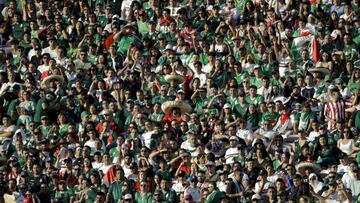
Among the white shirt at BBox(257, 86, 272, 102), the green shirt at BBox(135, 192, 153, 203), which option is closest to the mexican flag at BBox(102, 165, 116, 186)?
the green shirt at BBox(135, 192, 153, 203)

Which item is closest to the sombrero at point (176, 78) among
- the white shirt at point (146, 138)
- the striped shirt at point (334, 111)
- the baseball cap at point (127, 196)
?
the white shirt at point (146, 138)

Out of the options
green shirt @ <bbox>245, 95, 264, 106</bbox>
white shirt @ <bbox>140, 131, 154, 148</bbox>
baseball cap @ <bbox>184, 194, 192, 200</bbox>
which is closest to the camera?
baseball cap @ <bbox>184, 194, 192, 200</bbox>

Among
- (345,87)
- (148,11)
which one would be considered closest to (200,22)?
(148,11)

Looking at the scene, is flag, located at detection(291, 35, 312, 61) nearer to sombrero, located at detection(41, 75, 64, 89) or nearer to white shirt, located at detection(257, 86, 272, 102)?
white shirt, located at detection(257, 86, 272, 102)

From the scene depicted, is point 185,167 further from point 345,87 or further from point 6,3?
point 6,3

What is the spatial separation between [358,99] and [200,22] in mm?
5644

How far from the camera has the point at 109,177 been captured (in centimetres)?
3988

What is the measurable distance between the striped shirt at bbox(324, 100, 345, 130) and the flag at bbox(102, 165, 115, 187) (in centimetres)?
445

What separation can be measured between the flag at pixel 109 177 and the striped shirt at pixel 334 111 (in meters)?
4.45

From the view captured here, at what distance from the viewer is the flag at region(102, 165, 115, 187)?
39.7 meters

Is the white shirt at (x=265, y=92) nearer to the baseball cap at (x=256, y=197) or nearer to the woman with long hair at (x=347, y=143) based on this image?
the woman with long hair at (x=347, y=143)

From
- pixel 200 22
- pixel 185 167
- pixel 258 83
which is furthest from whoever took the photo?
pixel 200 22

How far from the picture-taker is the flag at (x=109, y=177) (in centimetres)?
3972

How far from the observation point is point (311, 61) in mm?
42875
